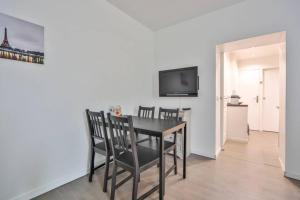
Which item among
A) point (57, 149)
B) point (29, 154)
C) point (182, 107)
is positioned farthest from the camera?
point (182, 107)

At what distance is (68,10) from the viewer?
2064mm

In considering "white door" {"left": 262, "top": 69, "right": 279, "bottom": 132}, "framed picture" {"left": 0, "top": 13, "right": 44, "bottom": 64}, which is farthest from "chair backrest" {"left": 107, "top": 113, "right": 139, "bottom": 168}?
"white door" {"left": 262, "top": 69, "right": 279, "bottom": 132}

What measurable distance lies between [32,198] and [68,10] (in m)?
2.37

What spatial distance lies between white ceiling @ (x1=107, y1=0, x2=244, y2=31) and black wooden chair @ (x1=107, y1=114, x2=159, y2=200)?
A: 82.8 inches

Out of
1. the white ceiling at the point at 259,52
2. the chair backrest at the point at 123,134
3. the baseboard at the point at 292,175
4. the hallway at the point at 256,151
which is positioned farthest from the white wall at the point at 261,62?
the chair backrest at the point at 123,134

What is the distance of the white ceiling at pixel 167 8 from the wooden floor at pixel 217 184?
2.72 metres

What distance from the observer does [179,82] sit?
3.24 metres

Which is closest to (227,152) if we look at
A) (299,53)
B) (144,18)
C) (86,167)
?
(299,53)

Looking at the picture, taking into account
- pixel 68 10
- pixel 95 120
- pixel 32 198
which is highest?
pixel 68 10

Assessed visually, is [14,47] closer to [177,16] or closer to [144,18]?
[144,18]

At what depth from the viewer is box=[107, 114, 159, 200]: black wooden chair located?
1.50 meters

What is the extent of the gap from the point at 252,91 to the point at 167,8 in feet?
13.6

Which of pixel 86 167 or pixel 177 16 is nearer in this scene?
pixel 86 167

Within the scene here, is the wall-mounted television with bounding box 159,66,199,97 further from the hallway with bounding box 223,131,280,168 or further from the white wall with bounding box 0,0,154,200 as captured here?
the hallway with bounding box 223,131,280,168
